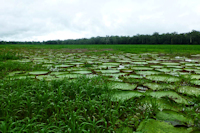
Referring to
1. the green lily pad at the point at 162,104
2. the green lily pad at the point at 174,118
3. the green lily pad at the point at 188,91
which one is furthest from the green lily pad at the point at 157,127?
the green lily pad at the point at 188,91

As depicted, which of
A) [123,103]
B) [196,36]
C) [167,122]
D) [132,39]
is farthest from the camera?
[132,39]

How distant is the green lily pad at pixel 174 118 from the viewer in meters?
1.04

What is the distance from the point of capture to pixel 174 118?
109 centimetres

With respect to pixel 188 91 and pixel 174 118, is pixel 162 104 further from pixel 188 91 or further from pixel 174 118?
pixel 188 91

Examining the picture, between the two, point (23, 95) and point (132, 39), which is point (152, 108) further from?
point (132, 39)

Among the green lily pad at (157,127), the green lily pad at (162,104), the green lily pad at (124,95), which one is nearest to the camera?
Result: the green lily pad at (157,127)

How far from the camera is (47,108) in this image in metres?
1.20

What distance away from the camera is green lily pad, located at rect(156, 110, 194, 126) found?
40.8 inches

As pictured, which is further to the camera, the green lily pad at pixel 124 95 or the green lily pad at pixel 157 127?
Result: the green lily pad at pixel 124 95

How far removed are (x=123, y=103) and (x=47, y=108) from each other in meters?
0.72

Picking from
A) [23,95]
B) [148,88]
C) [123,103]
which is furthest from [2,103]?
[148,88]

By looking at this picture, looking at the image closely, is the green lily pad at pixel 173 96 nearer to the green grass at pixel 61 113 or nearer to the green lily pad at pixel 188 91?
the green lily pad at pixel 188 91

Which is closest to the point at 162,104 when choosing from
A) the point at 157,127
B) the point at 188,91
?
the point at 157,127

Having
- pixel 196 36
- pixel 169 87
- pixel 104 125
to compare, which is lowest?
pixel 104 125
